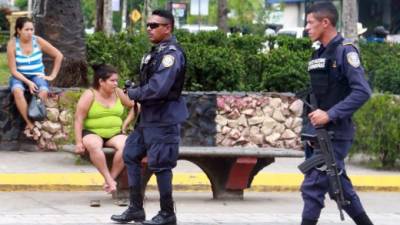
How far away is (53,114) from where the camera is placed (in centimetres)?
1307

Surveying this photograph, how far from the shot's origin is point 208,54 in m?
14.3

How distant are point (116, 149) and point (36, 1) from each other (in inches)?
230

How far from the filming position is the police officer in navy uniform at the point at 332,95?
714 cm

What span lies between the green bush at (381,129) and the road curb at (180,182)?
0.69 meters

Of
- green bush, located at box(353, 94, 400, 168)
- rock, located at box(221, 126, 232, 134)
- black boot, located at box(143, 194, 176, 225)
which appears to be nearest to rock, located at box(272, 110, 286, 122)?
rock, located at box(221, 126, 232, 134)

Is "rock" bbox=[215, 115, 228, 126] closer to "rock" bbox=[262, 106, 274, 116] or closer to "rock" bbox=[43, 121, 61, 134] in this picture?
"rock" bbox=[262, 106, 274, 116]

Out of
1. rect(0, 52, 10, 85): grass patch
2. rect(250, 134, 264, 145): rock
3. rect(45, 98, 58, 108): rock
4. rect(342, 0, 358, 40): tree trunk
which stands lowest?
rect(0, 52, 10, 85): grass patch

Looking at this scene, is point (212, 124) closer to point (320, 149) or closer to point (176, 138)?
point (176, 138)

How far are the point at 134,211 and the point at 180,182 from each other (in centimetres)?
259

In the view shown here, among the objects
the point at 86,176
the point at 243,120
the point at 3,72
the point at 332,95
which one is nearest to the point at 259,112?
the point at 243,120

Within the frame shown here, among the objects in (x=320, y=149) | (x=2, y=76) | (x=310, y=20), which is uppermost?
(x=310, y=20)

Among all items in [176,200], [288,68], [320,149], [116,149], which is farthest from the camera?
[288,68]

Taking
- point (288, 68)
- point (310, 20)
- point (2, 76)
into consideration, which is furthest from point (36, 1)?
point (310, 20)

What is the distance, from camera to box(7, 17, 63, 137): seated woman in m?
12.4
